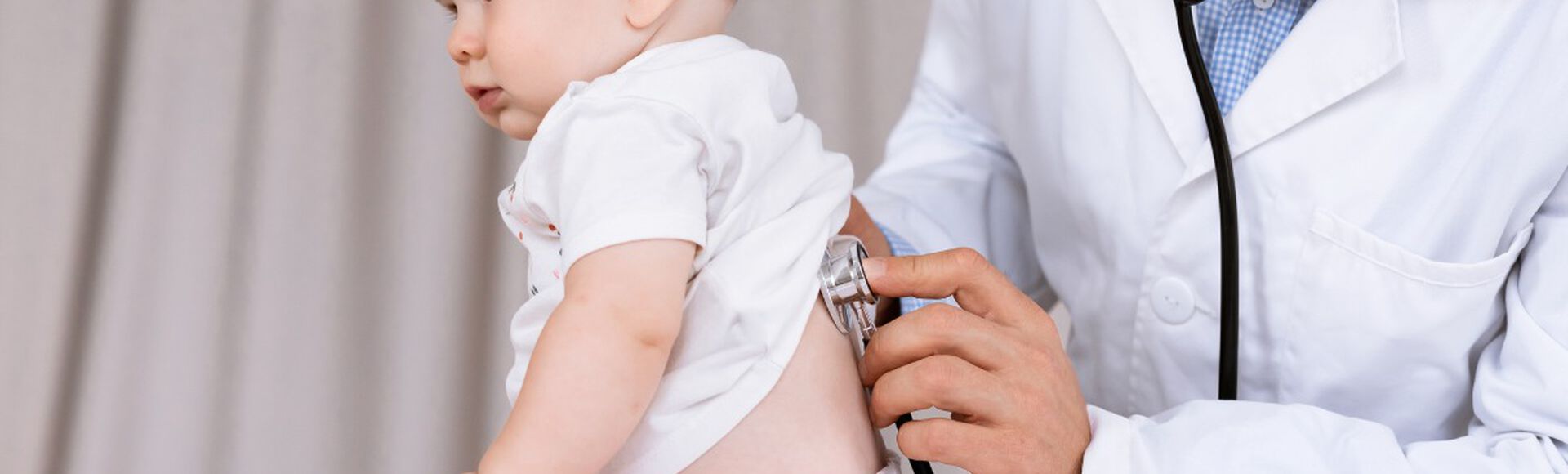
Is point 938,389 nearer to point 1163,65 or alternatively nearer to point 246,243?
point 1163,65

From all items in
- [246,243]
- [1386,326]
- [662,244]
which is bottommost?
[246,243]

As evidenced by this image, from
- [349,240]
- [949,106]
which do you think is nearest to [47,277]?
[349,240]

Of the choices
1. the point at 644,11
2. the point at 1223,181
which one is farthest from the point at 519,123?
the point at 1223,181

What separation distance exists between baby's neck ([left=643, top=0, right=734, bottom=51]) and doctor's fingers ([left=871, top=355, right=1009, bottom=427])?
0.78 feet

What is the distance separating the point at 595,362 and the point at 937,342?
0.25 meters

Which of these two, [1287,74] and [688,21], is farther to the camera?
[1287,74]

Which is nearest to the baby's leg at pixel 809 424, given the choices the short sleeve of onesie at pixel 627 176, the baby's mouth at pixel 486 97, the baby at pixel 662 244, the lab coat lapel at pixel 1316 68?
the baby at pixel 662 244

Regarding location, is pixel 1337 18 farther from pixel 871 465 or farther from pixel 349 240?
pixel 349 240

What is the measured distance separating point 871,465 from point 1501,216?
0.44 metres

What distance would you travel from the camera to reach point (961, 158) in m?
1.16

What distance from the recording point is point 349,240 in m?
1.72

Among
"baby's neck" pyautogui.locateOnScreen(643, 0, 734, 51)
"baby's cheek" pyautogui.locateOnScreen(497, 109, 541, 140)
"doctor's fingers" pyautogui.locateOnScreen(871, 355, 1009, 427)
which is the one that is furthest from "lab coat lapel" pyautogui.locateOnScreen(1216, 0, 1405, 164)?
"baby's cheek" pyautogui.locateOnScreen(497, 109, 541, 140)

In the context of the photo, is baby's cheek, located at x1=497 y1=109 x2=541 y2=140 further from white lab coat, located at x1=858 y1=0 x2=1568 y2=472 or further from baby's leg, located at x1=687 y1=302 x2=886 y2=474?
white lab coat, located at x1=858 y1=0 x2=1568 y2=472

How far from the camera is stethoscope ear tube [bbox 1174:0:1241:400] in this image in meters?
0.83
